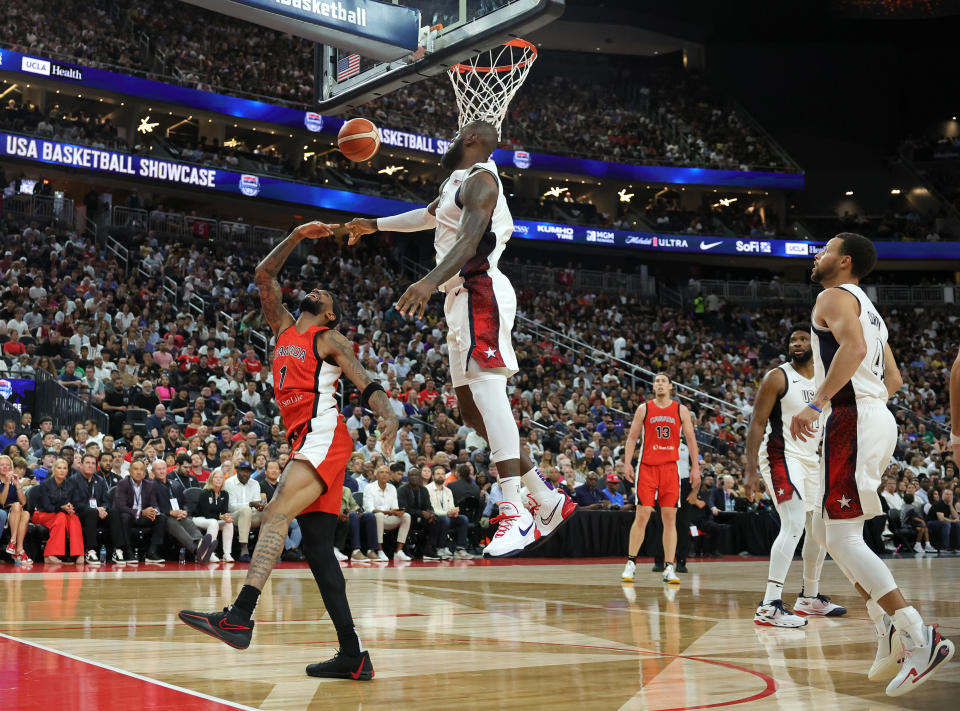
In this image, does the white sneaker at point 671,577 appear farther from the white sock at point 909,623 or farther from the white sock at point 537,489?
the white sock at point 909,623

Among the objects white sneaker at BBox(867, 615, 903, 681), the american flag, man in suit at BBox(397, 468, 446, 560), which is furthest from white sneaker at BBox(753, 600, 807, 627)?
man in suit at BBox(397, 468, 446, 560)

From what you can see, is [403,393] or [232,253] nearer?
[403,393]

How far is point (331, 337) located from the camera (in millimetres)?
4895

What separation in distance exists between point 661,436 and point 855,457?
5.50 metres

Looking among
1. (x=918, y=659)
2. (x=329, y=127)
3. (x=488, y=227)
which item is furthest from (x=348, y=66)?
(x=329, y=127)

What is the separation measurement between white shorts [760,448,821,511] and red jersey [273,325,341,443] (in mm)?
3844

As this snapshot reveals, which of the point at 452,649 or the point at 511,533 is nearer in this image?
the point at 511,533

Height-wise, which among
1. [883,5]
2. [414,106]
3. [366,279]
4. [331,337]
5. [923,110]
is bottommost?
[331,337]

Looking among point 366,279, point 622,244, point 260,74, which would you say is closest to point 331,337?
point 366,279

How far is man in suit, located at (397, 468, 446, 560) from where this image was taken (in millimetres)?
13883

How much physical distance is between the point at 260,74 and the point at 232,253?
686cm

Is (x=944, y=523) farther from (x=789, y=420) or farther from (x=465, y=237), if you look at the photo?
(x=465, y=237)

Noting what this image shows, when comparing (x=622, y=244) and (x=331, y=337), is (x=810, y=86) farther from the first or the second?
(x=331, y=337)

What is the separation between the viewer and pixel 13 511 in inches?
443
